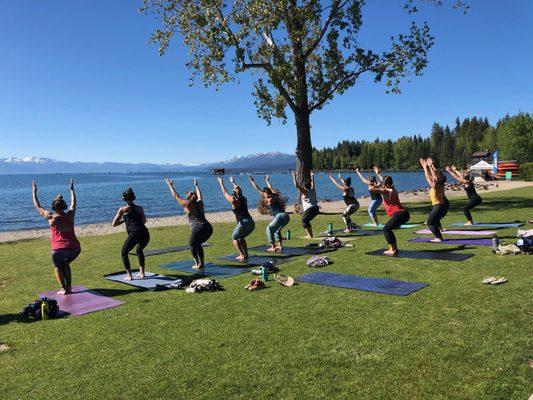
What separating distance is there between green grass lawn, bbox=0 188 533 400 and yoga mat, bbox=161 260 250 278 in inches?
36.6

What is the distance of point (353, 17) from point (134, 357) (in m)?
22.1

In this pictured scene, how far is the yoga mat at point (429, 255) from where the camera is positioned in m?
9.49

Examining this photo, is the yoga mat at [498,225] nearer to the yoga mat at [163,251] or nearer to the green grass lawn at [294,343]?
the green grass lawn at [294,343]

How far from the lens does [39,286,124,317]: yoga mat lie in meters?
7.66

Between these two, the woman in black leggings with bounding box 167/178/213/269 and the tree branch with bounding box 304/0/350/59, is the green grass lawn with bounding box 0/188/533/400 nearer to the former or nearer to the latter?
the woman in black leggings with bounding box 167/178/213/269

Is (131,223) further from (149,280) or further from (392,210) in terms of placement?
(392,210)

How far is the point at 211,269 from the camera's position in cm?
1049

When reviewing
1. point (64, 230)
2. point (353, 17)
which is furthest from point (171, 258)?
point (353, 17)

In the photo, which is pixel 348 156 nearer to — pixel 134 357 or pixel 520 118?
pixel 520 118

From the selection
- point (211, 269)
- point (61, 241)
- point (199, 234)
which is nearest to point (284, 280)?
point (211, 269)

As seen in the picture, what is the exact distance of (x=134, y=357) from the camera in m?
5.32

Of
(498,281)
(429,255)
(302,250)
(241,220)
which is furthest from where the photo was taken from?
(302,250)

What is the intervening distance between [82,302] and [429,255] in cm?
753

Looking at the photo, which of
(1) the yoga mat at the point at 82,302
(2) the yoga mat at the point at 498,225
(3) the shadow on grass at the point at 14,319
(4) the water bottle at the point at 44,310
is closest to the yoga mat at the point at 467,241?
(2) the yoga mat at the point at 498,225
